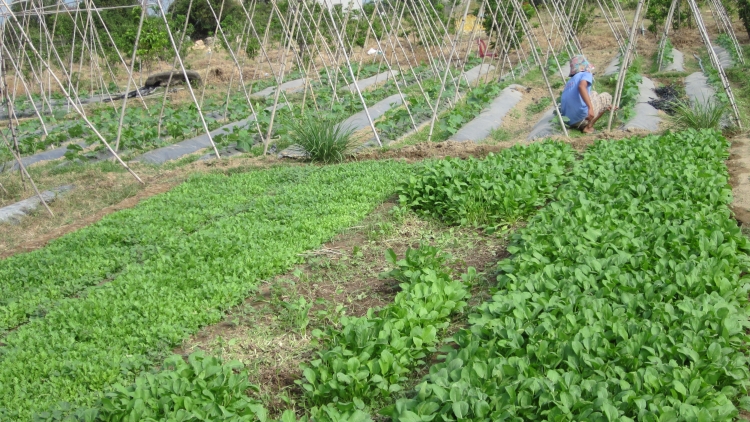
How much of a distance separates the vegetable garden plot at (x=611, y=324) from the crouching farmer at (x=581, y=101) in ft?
14.4

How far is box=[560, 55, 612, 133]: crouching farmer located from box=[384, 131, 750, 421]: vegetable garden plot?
439cm

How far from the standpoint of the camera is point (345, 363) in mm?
3090

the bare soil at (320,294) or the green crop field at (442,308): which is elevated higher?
the green crop field at (442,308)

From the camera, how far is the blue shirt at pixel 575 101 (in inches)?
362

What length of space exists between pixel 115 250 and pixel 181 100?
397 inches

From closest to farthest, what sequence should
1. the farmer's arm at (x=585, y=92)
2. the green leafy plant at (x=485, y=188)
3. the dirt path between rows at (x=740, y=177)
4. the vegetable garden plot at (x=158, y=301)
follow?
the vegetable garden plot at (x=158, y=301) → the dirt path between rows at (x=740, y=177) → the green leafy plant at (x=485, y=188) → the farmer's arm at (x=585, y=92)

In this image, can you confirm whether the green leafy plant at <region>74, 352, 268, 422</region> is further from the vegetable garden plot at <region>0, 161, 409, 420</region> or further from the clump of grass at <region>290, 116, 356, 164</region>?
the clump of grass at <region>290, 116, 356, 164</region>

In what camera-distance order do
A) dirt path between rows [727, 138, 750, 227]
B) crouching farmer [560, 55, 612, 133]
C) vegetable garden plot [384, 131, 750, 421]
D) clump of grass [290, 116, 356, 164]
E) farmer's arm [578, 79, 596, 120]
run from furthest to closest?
crouching farmer [560, 55, 612, 133] → farmer's arm [578, 79, 596, 120] → clump of grass [290, 116, 356, 164] → dirt path between rows [727, 138, 750, 227] → vegetable garden plot [384, 131, 750, 421]

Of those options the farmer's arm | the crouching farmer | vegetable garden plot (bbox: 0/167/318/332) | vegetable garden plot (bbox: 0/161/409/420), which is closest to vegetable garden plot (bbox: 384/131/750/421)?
vegetable garden plot (bbox: 0/161/409/420)

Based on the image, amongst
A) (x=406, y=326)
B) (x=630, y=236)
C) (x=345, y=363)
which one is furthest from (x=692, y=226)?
(x=345, y=363)

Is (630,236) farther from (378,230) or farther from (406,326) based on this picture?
(378,230)

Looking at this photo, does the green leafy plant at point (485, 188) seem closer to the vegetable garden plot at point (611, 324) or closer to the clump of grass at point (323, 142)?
the vegetable garden plot at point (611, 324)

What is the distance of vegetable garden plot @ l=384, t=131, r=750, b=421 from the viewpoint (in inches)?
104

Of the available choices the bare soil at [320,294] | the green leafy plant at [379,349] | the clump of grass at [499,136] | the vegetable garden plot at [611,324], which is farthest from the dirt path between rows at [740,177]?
the clump of grass at [499,136]
